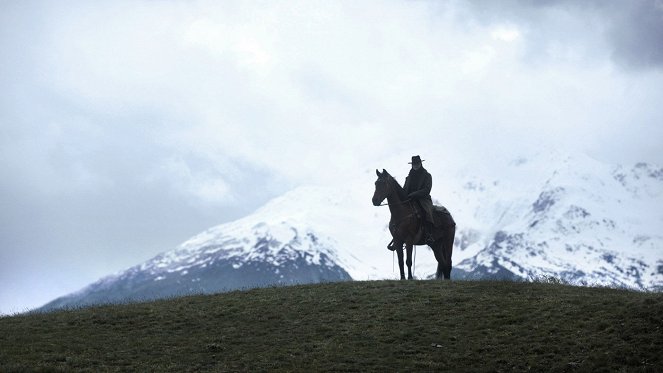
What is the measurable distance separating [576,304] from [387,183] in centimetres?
1127

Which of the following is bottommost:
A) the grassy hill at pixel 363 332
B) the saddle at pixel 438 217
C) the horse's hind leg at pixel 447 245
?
the grassy hill at pixel 363 332

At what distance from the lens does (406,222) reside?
124 ft

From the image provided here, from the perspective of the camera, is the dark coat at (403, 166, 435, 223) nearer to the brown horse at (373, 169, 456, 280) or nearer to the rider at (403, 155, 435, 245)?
the rider at (403, 155, 435, 245)

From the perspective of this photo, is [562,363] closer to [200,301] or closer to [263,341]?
[263,341]

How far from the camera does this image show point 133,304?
35062 mm

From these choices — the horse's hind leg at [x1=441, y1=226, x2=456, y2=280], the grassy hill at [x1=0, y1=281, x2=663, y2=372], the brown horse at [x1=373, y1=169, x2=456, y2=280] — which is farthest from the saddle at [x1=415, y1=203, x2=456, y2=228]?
the grassy hill at [x1=0, y1=281, x2=663, y2=372]

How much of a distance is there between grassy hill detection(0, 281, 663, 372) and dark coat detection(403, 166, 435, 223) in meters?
4.62

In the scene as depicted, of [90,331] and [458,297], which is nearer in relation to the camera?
[90,331]

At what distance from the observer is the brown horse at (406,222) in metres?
37.9

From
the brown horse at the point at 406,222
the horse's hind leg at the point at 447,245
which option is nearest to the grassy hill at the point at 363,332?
the brown horse at the point at 406,222

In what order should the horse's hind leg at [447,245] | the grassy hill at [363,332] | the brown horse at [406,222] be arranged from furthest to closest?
the horse's hind leg at [447,245] → the brown horse at [406,222] → the grassy hill at [363,332]

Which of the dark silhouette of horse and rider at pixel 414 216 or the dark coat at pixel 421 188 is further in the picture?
the dark coat at pixel 421 188

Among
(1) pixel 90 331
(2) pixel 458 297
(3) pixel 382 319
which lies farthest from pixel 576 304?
(1) pixel 90 331

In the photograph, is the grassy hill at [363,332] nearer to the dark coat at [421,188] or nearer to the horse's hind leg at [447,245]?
the horse's hind leg at [447,245]
